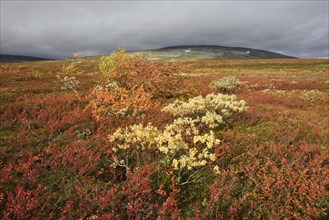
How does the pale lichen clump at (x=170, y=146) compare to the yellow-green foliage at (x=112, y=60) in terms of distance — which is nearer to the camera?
the pale lichen clump at (x=170, y=146)

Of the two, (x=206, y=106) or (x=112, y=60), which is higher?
(x=112, y=60)

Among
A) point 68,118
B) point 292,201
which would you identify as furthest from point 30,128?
point 292,201

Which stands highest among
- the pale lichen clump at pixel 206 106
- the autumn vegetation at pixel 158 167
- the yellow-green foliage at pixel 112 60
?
the yellow-green foliage at pixel 112 60

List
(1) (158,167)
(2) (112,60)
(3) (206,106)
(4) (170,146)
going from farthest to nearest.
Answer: (2) (112,60)
(3) (206,106)
(4) (170,146)
(1) (158,167)

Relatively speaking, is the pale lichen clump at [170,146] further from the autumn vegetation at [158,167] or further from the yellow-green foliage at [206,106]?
the yellow-green foliage at [206,106]

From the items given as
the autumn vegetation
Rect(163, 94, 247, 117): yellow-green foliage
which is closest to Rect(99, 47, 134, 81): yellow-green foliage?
the autumn vegetation

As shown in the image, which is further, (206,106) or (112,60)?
(112,60)

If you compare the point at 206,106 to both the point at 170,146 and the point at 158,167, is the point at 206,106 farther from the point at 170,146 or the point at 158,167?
the point at 158,167

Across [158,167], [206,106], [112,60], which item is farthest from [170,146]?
[112,60]

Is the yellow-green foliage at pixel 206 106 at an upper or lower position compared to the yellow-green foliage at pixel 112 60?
lower

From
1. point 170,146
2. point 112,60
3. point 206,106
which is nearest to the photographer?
point 170,146

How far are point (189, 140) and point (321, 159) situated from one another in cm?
431

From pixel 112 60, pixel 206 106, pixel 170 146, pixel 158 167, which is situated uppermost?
pixel 112 60

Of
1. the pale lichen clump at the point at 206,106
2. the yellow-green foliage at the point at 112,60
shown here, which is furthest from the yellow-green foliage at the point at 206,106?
the yellow-green foliage at the point at 112,60
